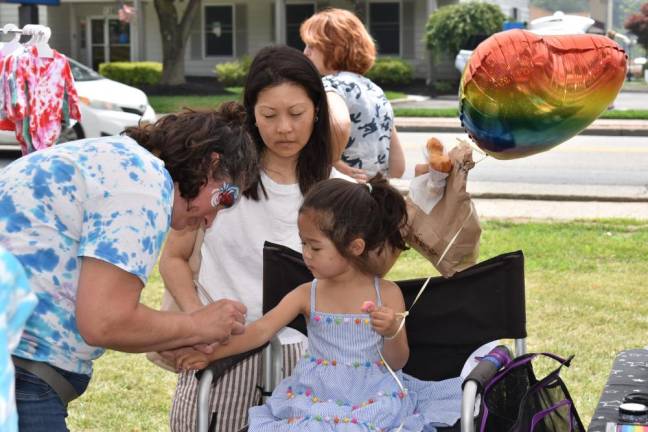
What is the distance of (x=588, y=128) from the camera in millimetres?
15500

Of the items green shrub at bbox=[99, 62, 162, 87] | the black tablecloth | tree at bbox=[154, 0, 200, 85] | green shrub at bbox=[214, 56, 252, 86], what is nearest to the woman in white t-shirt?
Answer: the black tablecloth

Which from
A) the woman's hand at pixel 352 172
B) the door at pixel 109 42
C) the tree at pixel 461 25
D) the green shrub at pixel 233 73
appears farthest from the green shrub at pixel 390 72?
the woman's hand at pixel 352 172

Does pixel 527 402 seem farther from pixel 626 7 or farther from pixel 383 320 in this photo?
pixel 626 7

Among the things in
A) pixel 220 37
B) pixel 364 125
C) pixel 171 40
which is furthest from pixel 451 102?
pixel 364 125

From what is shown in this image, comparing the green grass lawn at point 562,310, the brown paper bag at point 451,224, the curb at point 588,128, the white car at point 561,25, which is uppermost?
the white car at point 561,25

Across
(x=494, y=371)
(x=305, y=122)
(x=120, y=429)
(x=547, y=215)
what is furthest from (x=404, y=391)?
(x=547, y=215)

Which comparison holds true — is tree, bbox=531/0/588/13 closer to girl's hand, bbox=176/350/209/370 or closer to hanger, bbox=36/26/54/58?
hanger, bbox=36/26/54/58

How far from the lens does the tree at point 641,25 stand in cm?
4247

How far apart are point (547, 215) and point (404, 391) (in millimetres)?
5938

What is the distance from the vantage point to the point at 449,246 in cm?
297

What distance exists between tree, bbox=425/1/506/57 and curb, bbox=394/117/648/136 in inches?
302

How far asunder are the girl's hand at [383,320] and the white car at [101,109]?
985cm

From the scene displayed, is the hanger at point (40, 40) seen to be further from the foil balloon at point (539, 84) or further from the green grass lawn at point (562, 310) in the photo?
the foil balloon at point (539, 84)

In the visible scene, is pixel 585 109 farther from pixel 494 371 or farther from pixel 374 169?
pixel 374 169
